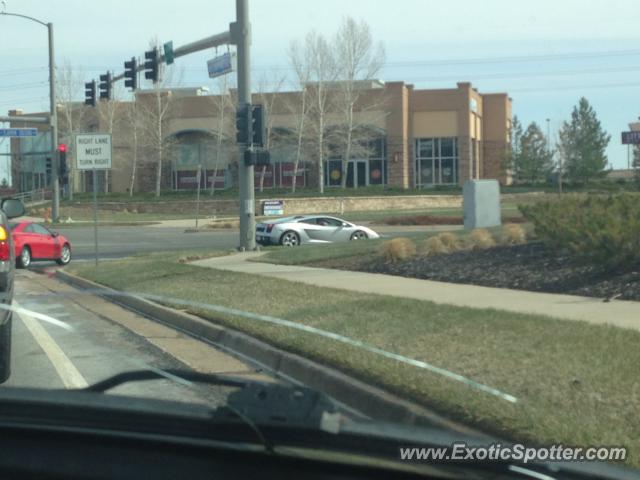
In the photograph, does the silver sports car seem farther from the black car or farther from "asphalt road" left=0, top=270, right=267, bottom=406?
the black car

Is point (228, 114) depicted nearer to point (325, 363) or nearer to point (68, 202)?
Result: point (68, 202)

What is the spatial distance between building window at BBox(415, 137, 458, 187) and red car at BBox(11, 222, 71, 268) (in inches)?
1859

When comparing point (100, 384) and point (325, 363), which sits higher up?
point (100, 384)

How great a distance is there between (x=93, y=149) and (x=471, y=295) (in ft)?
35.4

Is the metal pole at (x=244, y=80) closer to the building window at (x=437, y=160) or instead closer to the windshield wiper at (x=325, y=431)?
the windshield wiper at (x=325, y=431)

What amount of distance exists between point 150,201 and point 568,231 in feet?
174

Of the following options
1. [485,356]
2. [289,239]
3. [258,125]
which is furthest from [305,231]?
[485,356]

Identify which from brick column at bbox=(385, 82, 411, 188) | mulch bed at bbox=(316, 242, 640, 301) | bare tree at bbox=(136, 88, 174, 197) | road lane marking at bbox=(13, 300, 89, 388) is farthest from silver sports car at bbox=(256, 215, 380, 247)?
bare tree at bbox=(136, 88, 174, 197)

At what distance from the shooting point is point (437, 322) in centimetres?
1016

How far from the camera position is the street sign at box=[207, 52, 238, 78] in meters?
26.0

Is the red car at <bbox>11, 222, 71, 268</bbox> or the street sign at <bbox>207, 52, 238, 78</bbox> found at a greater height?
the street sign at <bbox>207, 52, 238, 78</bbox>

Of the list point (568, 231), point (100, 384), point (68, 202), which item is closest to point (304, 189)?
point (68, 202)

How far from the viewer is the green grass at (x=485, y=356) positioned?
243 inches

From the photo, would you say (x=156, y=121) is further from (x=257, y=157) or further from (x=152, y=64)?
(x=257, y=157)
